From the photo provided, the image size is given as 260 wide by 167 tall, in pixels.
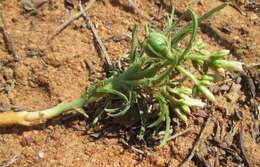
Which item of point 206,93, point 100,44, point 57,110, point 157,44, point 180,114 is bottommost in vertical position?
point 57,110

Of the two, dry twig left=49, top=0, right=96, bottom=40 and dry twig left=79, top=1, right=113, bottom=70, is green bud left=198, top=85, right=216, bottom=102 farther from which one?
dry twig left=49, top=0, right=96, bottom=40

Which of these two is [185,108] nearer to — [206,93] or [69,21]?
[206,93]

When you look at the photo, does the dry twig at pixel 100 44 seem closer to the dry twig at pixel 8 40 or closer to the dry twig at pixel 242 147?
the dry twig at pixel 8 40

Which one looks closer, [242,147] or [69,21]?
Result: [242,147]

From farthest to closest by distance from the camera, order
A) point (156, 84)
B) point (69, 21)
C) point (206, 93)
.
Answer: point (69, 21) → point (156, 84) → point (206, 93)

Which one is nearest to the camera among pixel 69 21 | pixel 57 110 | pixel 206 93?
pixel 206 93

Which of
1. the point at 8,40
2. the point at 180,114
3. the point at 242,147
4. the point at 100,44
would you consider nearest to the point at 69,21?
the point at 100,44

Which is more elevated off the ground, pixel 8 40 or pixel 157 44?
pixel 157 44

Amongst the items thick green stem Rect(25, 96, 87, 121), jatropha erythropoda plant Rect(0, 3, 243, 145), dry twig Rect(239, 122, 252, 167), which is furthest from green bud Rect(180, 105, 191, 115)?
thick green stem Rect(25, 96, 87, 121)

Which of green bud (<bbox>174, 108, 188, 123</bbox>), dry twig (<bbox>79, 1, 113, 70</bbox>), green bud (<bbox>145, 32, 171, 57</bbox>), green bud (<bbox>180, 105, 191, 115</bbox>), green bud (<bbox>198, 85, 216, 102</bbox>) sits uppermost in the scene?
green bud (<bbox>145, 32, 171, 57</bbox>)
